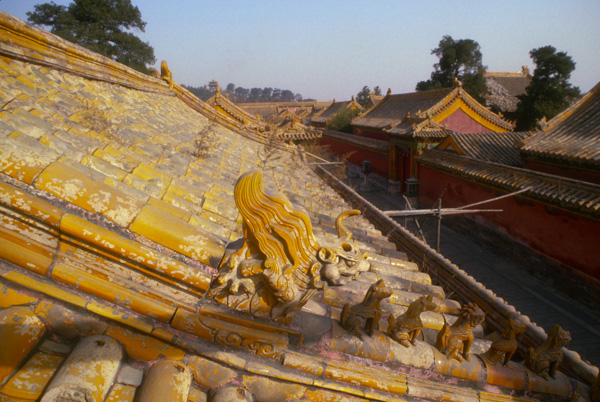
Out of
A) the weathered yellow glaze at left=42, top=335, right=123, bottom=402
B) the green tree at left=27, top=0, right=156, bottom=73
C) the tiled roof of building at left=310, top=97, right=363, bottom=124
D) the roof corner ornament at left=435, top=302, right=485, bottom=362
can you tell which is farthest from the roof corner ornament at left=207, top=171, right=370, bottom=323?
the tiled roof of building at left=310, top=97, right=363, bottom=124

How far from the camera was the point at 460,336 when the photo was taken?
3006 millimetres

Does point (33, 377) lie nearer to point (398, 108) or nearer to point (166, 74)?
point (166, 74)

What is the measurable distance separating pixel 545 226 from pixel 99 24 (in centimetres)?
3951

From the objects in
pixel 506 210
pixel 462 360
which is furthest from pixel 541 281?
pixel 462 360

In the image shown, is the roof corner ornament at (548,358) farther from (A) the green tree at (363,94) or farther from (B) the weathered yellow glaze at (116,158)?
(A) the green tree at (363,94)

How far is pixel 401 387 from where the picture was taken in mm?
2514

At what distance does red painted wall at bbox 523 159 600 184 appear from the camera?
39.2 ft

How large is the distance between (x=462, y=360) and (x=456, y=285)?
106 inches

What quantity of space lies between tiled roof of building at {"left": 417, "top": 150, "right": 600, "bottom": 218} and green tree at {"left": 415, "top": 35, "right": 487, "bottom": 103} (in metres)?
22.2

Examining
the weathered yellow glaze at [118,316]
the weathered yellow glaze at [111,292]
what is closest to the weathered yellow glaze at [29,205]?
the weathered yellow glaze at [111,292]

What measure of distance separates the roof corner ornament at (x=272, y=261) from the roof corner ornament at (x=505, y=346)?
1730 millimetres

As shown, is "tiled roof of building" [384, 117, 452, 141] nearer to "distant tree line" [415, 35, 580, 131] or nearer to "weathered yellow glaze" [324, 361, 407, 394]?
"distant tree line" [415, 35, 580, 131]

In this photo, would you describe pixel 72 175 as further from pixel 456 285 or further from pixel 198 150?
pixel 456 285

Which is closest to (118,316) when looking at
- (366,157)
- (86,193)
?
(86,193)
